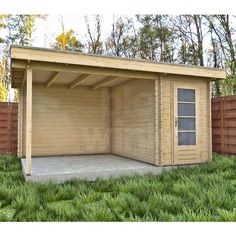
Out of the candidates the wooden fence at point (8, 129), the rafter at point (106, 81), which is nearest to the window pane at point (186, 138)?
the rafter at point (106, 81)

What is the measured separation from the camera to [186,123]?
6164mm

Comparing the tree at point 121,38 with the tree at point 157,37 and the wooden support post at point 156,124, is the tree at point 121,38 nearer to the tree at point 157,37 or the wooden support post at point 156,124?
the tree at point 157,37

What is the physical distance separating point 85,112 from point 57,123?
95 centimetres

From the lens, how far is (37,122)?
302 inches

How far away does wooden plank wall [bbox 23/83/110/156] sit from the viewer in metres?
7.72

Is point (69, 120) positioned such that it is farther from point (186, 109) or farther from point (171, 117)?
point (186, 109)

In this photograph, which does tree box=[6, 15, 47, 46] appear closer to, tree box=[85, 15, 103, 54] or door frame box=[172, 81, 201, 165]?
tree box=[85, 15, 103, 54]

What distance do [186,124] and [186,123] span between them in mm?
24

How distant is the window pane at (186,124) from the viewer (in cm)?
610

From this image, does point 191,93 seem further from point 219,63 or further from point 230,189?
point 219,63

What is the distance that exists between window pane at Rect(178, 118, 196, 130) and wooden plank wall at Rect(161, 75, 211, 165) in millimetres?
209

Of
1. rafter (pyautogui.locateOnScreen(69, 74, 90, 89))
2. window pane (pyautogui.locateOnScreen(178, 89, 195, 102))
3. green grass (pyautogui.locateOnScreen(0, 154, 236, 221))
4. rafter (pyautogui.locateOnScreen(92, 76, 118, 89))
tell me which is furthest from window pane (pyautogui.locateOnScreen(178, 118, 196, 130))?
rafter (pyautogui.locateOnScreen(69, 74, 90, 89))

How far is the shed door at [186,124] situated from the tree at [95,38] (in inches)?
400

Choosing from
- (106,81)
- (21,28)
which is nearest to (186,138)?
(106,81)
